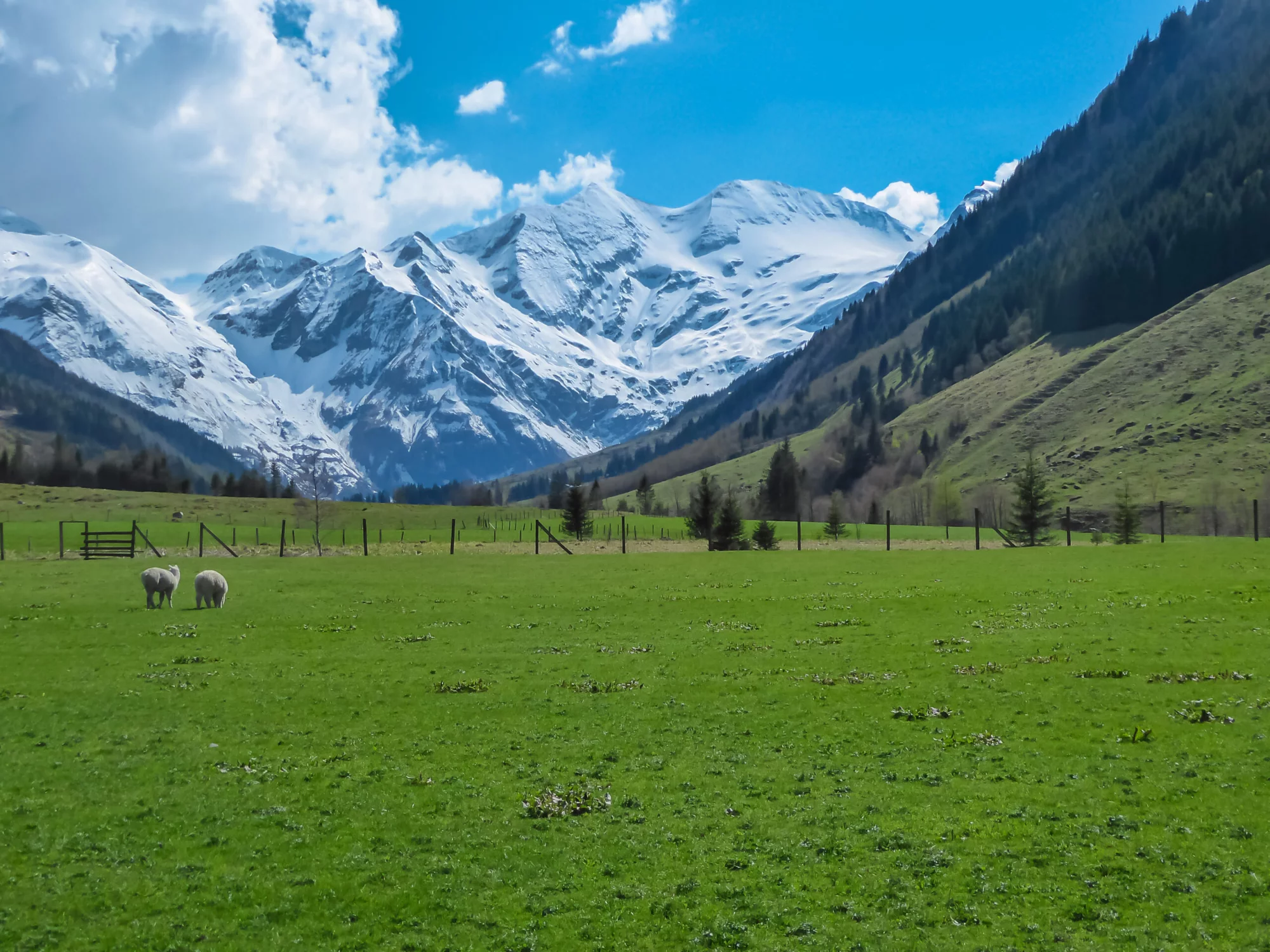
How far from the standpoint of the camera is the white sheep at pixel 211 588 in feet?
135

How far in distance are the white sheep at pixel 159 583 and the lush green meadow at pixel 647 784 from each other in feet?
17.4

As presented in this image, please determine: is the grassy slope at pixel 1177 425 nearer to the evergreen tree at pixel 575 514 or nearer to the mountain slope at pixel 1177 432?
the mountain slope at pixel 1177 432

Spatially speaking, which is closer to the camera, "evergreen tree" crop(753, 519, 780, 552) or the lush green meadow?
the lush green meadow

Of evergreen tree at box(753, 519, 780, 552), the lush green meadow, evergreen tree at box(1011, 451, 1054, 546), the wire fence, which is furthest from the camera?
evergreen tree at box(1011, 451, 1054, 546)

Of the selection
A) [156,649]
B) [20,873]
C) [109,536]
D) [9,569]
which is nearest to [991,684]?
[20,873]


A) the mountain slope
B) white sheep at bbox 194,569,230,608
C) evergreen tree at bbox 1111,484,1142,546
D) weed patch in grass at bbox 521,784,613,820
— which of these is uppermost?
the mountain slope

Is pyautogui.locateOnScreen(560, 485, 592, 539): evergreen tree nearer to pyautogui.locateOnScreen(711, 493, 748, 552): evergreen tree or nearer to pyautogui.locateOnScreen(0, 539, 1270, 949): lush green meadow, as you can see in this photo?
pyautogui.locateOnScreen(711, 493, 748, 552): evergreen tree

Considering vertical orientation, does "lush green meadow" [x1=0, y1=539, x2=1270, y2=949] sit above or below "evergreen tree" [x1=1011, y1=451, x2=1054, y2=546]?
below

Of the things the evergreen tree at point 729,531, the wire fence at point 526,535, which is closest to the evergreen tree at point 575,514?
the wire fence at point 526,535

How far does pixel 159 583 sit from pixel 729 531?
197 feet

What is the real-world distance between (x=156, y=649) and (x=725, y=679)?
62.6ft

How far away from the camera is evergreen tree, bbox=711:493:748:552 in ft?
302

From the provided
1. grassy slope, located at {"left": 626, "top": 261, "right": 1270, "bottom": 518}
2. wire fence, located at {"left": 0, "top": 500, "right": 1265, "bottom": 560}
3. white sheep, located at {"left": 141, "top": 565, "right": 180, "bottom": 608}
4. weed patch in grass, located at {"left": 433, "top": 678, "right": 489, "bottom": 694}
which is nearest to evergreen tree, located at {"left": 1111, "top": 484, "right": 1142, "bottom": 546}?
wire fence, located at {"left": 0, "top": 500, "right": 1265, "bottom": 560}

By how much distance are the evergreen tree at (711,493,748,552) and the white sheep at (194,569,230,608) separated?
55.8 metres
